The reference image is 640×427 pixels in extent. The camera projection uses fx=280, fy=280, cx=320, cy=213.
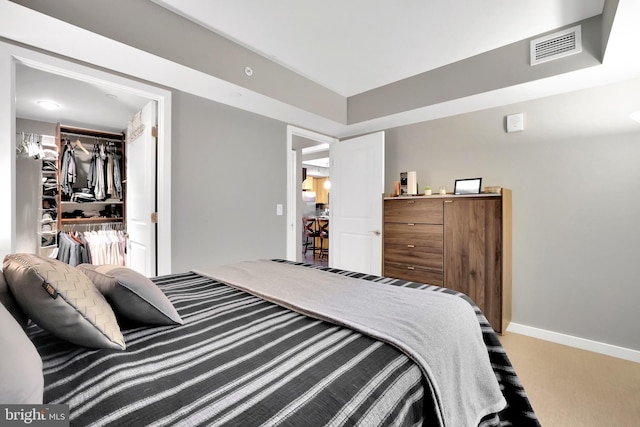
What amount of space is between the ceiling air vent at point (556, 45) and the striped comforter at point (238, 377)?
2.63 meters

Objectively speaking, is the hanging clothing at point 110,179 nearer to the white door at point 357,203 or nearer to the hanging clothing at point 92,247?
the hanging clothing at point 92,247

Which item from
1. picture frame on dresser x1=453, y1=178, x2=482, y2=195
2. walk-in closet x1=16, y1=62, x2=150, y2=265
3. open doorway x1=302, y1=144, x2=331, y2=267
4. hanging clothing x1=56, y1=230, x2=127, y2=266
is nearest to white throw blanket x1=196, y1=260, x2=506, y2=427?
picture frame on dresser x1=453, y1=178, x2=482, y2=195

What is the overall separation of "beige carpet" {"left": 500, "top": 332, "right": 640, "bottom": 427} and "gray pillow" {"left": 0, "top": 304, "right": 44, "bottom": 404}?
2.17 metres

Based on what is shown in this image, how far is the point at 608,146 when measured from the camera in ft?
7.54

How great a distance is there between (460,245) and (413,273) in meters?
0.58

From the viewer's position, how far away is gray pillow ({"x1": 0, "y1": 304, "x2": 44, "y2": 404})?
45cm

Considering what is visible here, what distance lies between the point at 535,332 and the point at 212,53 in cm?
377

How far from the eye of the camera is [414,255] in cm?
302

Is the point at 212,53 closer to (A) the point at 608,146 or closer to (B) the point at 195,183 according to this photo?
(B) the point at 195,183

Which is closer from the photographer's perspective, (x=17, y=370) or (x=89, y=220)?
(x=17, y=370)

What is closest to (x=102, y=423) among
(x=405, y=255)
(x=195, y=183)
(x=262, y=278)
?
(x=262, y=278)

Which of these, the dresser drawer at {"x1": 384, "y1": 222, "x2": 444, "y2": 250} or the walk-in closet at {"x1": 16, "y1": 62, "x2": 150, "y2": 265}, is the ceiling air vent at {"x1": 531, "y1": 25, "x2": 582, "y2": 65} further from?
the walk-in closet at {"x1": 16, "y1": 62, "x2": 150, "y2": 265}

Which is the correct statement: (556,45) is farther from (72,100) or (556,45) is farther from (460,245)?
(72,100)

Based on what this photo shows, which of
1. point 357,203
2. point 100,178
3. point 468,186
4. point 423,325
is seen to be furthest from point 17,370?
point 100,178
